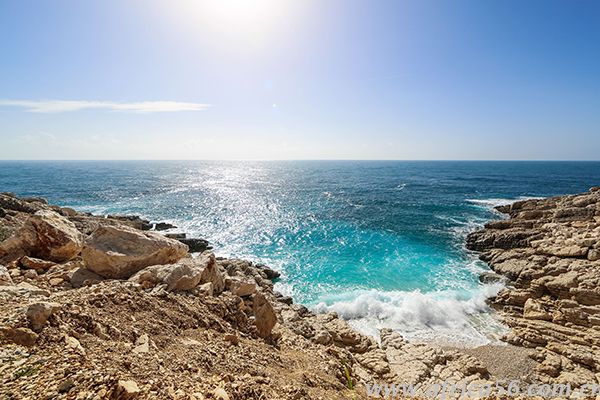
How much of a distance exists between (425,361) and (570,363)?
7265mm

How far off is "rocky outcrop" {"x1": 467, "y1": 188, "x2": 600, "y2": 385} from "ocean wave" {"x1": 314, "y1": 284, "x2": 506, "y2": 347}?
1384 mm

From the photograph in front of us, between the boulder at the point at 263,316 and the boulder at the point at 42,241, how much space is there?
8.03 meters

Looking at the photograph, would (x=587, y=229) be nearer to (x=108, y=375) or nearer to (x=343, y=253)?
(x=343, y=253)

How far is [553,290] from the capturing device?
2027 cm

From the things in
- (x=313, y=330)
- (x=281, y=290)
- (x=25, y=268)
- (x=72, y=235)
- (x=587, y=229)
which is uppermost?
(x=72, y=235)

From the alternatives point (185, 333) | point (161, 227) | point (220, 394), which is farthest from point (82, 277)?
point (161, 227)

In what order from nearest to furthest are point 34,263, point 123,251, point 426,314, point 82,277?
point 82,277 → point 34,263 → point 123,251 → point 426,314

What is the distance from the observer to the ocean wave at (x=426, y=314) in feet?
57.0

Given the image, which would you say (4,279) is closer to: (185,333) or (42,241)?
(42,241)

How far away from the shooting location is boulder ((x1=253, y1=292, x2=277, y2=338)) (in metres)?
11.1

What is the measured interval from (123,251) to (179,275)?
243 cm

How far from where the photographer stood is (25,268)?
1033 cm

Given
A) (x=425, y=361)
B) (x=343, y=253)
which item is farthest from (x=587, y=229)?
(x=425, y=361)

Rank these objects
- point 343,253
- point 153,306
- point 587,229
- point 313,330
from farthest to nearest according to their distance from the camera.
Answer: point 343,253 < point 587,229 < point 313,330 < point 153,306
